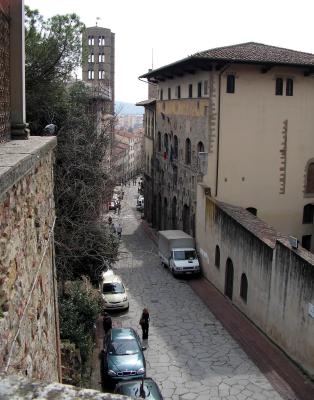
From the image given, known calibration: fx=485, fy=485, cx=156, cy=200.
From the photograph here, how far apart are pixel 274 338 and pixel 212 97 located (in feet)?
41.5

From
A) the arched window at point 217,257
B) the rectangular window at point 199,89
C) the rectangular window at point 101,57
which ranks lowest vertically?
the arched window at point 217,257

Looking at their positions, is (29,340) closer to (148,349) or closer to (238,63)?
(148,349)

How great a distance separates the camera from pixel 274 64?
24078 mm

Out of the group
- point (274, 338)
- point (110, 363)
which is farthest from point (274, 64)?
point (110, 363)

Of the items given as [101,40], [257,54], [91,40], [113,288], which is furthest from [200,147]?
[101,40]

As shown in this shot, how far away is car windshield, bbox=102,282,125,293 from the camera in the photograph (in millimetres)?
19562

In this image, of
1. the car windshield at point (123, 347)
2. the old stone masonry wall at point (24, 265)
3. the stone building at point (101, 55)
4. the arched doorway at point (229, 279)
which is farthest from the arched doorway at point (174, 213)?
the stone building at point (101, 55)

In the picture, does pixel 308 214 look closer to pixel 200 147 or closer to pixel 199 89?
pixel 200 147

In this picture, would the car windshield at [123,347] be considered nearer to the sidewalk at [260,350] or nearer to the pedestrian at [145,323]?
the pedestrian at [145,323]

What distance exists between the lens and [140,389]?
1143 centimetres

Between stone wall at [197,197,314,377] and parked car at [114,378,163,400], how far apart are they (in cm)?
497

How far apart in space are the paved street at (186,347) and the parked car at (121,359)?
2.88 ft

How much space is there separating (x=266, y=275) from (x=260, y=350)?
2526 mm

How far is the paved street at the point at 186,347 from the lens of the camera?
13.4 metres
